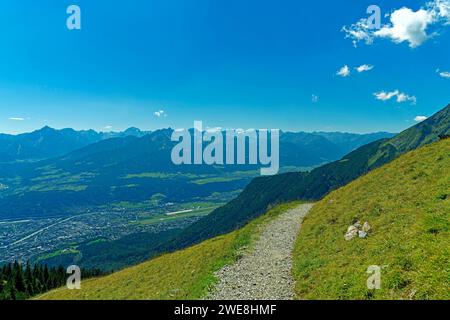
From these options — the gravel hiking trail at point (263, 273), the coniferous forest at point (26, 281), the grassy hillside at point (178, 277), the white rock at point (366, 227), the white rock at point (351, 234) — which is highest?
the white rock at point (366, 227)

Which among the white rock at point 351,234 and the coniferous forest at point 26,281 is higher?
the white rock at point 351,234

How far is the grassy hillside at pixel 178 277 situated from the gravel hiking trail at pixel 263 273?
1.29 meters

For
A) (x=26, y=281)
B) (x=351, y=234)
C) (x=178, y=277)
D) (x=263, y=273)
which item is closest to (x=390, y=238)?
(x=351, y=234)

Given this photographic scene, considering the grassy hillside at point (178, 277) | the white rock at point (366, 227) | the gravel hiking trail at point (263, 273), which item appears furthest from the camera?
the white rock at point (366, 227)

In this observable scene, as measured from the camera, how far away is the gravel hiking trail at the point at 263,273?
23083 millimetres

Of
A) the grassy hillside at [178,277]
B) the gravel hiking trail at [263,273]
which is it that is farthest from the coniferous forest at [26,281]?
the gravel hiking trail at [263,273]

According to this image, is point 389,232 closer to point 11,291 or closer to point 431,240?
point 431,240

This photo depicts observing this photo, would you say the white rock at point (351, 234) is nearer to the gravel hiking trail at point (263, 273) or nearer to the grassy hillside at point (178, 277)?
the gravel hiking trail at point (263, 273)

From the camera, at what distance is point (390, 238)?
77.0ft

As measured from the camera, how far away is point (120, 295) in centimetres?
3275

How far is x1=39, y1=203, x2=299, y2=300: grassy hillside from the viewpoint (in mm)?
27828

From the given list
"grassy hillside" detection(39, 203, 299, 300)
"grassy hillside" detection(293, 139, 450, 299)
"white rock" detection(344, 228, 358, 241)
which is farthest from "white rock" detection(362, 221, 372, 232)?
"grassy hillside" detection(39, 203, 299, 300)
